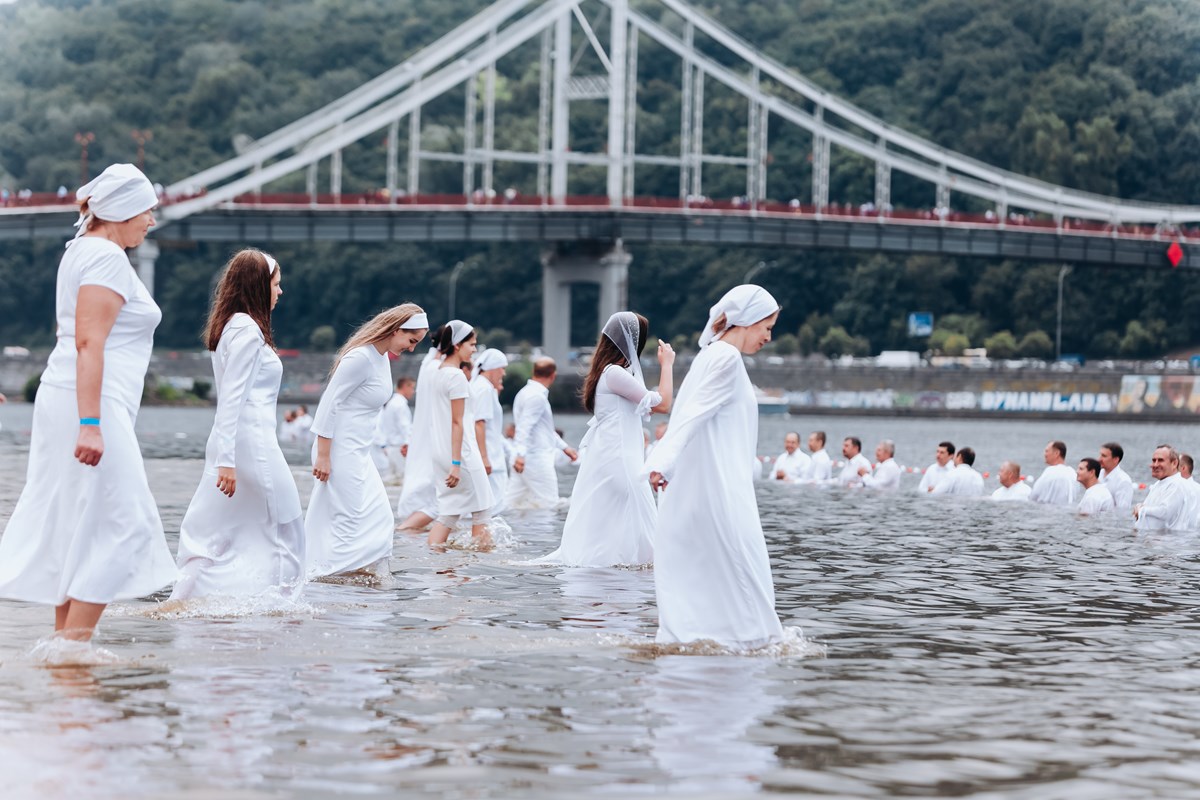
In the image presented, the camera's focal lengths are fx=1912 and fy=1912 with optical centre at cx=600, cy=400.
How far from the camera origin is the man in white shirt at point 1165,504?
18078 mm

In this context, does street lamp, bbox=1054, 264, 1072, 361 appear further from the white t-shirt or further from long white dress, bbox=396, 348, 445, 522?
the white t-shirt

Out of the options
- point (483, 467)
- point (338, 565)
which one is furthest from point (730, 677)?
point (483, 467)

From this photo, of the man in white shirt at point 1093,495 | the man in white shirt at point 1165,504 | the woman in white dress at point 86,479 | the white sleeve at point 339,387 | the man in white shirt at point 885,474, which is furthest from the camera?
the man in white shirt at point 885,474

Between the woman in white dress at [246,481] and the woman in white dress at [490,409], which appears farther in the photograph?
the woman in white dress at [490,409]

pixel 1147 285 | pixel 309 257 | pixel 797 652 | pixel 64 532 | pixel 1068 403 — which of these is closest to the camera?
pixel 64 532

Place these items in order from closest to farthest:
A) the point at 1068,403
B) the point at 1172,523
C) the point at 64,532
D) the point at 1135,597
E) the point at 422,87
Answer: the point at 64,532
the point at 1135,597
the point at 1172,523
the point at 1068,403
the point at 422,87

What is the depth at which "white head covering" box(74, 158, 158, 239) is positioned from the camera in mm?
8133

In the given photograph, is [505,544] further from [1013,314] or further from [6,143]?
[6,143]

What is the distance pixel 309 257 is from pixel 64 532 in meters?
108

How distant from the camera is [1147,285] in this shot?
99.8 meters

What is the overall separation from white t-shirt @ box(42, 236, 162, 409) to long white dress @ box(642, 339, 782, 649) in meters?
2.36

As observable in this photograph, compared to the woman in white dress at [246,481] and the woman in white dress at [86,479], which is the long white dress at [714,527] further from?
the woman in white dress at [86,479]

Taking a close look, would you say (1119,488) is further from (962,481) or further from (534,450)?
(534,450)

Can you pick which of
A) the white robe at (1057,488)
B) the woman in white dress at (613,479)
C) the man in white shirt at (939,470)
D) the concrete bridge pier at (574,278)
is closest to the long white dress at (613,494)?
the woman in white dress at (613,479)
